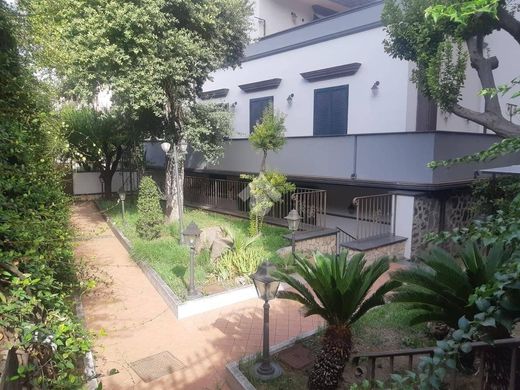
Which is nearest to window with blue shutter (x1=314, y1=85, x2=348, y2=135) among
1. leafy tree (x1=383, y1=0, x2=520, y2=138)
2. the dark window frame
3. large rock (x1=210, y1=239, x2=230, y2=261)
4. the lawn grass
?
the dark window frame

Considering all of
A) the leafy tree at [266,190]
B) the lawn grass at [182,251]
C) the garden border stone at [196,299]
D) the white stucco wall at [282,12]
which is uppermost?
the white stucco wall at [282,12]

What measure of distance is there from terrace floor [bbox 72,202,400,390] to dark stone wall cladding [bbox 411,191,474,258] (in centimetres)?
428

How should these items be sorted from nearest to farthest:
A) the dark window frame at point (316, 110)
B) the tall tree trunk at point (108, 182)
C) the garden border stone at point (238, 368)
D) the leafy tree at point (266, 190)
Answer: the garden border stone at point (238, 368) < the leafy tree at point (266, 190) < the dark window frame at point (316, 110) < the tall tree trunk at point (108, 182)

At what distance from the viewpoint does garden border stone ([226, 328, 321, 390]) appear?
442 cm

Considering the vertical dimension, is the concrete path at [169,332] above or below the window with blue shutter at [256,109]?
below

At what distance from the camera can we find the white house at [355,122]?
30.2 feet

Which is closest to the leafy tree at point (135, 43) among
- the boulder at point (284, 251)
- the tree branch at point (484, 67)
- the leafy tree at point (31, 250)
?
the leafy tree at point (31, 250)

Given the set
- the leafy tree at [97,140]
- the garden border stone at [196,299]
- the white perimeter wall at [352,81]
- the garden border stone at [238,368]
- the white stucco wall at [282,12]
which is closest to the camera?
the garden border stone at [238,368]

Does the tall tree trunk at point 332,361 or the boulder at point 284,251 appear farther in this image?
the boulder at point 284,251

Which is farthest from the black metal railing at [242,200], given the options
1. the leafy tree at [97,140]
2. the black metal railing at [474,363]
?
the black metal railing at [474,363]

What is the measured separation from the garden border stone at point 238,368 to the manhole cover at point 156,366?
77cm

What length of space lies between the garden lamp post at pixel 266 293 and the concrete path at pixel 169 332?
1.74 feet

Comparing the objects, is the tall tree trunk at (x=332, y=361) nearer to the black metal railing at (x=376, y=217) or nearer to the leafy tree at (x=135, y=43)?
the black metal railing at (x=376, y=217)

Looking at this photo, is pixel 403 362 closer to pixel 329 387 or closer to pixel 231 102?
pixel 329 387
